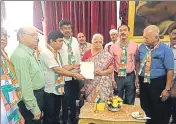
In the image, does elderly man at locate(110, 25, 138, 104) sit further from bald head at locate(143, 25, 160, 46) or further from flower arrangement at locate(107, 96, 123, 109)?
flower arrangement at locate(107, 96, 123, 109)

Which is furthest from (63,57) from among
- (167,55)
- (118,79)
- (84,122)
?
(167,55)

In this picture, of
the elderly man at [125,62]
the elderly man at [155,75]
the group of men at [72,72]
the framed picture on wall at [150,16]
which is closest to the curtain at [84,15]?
the framed picture on wall at [150,16]

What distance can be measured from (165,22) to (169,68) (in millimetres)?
1236

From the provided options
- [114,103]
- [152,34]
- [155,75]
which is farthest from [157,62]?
[114,103]

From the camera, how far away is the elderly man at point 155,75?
209 cm

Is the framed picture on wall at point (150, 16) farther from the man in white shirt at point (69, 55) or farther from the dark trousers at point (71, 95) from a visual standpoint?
the dark trousers at point (71, 95)

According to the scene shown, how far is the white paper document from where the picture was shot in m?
2.09

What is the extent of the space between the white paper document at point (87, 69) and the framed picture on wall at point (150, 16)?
1.26 meters

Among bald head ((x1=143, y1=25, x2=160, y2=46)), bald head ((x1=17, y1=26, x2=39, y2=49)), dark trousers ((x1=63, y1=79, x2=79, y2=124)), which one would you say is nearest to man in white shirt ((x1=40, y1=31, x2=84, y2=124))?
dark trousers ((x1=63, y1=79, x2=79, y2=124))

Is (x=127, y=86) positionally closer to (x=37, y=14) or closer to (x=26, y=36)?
(x=26, y=36)

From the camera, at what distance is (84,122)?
171 centimetres

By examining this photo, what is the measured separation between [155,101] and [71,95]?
34.2 inches

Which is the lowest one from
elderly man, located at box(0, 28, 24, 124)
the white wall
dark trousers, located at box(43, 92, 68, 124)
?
dark trousers, located at box(43, 92, 68, 124)

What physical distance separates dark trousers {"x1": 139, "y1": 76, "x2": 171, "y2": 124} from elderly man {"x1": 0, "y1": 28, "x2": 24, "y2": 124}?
128 cm
